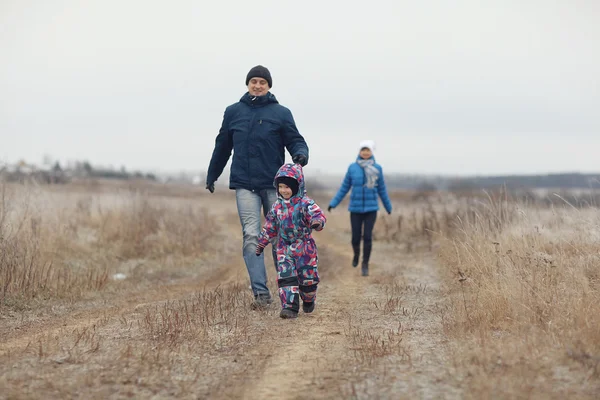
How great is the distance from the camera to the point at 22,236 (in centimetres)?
966

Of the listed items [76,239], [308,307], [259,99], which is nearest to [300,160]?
[259,99]

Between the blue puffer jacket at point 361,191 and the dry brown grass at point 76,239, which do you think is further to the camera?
the blue puffer jacket at point 361,191

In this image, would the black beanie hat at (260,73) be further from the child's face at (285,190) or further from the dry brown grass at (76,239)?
the dry brown grass at (76,239)

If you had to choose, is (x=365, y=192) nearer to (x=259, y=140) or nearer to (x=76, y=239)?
(x=259, y=140)

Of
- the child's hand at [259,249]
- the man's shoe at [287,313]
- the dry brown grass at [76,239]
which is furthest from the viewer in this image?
the dry brown grass at [76,239]

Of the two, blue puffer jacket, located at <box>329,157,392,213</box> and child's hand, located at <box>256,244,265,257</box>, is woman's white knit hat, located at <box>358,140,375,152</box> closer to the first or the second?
blue puffer jacket, located at <box>329,157,392,213</box>

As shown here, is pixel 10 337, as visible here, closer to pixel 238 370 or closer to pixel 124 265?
pixel 238 370

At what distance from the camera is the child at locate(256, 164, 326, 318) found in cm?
661

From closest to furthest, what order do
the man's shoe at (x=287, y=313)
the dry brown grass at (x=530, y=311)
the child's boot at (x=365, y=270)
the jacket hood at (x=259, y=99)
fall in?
1. the dry brown grass at (x=530, y=311)
2. the man's shoe at (x=287, y=313)
3. the jacket hood at (x=259, y=99)
4. the child's boot at (x=365, y=270)

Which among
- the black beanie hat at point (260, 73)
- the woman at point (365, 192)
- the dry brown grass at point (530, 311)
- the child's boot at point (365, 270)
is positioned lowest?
the child's boot at point (365, 270)

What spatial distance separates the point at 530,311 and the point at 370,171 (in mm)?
5284

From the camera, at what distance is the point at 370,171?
1075 cm

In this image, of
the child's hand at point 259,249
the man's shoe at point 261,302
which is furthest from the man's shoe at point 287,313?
the child's hand at point 259,249

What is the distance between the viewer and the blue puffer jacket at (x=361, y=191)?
417 inches
